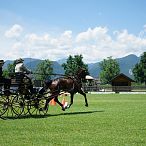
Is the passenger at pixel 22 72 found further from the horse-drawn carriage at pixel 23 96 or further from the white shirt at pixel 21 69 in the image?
the horse-drawn carriage at pixel 23 96

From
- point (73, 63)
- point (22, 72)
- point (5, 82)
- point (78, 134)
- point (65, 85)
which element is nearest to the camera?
point (78, 134)

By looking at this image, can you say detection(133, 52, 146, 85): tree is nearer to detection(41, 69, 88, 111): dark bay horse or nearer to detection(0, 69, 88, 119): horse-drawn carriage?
detection(41, 69, 88, 111): dark bay horse

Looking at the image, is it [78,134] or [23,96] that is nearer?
[78,134]

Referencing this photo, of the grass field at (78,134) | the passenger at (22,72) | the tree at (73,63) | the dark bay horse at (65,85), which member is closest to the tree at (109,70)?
the tree at (73,63)

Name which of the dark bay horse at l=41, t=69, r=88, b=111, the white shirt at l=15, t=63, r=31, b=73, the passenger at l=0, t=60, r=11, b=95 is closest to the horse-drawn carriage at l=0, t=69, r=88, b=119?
the dark bay horse at l=41, t=69, r=88, b=111

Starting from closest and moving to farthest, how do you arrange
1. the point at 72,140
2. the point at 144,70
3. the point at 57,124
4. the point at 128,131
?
the point at 72,140, the point at 128,131, the point at 57,124, the point at 144,70

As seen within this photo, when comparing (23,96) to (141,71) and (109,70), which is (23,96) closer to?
(141,71)

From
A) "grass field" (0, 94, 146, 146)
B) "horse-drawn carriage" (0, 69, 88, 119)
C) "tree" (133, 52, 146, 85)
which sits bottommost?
"grass field" (0, 94, 146, 146)

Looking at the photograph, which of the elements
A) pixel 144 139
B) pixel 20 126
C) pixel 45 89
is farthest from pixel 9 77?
pixel 144 139

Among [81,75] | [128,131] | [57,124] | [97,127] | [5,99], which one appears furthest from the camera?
[81,75]

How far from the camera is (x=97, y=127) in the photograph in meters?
12.7

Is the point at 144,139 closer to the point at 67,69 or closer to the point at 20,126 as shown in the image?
the point at 20,126

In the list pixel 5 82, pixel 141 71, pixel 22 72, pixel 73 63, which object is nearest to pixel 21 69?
pixel 22 72

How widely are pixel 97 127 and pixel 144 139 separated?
278 cm
